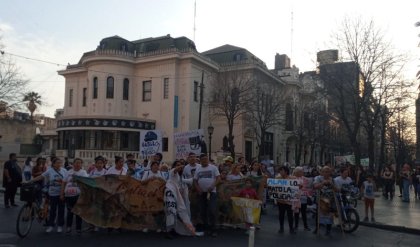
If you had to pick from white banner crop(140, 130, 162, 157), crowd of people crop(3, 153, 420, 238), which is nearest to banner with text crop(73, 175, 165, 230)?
crowd of people crop(3, 153, 420, 238)

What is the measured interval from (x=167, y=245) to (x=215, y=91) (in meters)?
34.3

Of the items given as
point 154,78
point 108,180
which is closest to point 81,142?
point 154,78

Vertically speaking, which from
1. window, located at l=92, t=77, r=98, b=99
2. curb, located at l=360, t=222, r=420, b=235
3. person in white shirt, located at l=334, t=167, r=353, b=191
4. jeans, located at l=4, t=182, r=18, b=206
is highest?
window, located at l=92, t=77, r=98, b=99

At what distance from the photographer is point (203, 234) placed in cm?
1028

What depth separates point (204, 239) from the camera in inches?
383

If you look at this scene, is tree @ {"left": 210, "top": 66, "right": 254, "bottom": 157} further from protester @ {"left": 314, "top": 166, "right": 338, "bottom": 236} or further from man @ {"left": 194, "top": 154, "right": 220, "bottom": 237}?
man @ {"left": 194, "top": 154, "right": 220, "bottom": 237}

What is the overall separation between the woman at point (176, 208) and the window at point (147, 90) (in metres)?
33.5

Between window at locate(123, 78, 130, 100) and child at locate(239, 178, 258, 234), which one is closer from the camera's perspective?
child at locate(239, 178, 258, 234)

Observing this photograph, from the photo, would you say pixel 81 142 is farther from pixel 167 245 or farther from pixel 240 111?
pixel 167 245

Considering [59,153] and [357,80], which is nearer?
[357,80]

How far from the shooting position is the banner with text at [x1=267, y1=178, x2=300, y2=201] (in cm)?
1103

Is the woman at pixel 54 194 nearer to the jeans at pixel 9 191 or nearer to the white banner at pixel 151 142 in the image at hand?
the jeans at pixel 9 191

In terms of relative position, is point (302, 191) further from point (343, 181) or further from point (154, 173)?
point (154, 173)

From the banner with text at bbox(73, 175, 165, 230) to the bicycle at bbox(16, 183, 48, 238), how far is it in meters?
0.96
